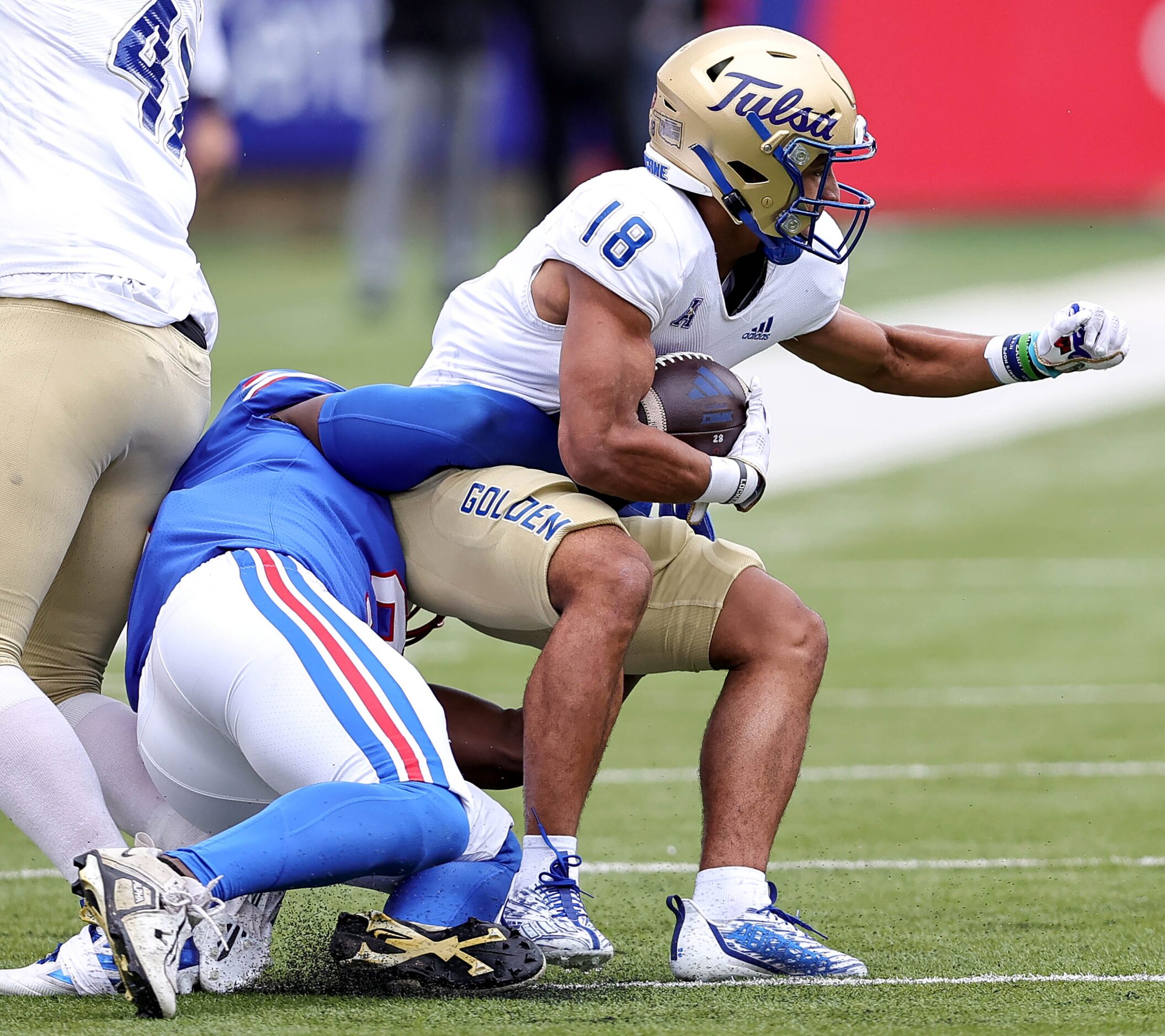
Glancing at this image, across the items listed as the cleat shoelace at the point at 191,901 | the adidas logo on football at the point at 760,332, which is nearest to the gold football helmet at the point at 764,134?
the adidas logo on football at the point at 760,332

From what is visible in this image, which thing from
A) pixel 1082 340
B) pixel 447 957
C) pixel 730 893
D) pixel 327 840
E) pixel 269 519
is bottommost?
pixel 447 957

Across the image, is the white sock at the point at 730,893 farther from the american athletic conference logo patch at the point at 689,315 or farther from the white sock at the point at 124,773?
the american athletic conference logo patch at the point at 689,315

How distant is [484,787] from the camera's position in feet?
13.3

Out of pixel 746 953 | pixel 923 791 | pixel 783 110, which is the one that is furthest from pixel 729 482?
pixel 923 791

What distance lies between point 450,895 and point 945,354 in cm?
Answer: 167

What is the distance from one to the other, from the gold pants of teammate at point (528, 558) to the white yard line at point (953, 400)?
6797 millimetres

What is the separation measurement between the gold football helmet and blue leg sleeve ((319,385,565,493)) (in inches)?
21.8

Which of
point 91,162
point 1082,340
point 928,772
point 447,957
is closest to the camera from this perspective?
point 447,957

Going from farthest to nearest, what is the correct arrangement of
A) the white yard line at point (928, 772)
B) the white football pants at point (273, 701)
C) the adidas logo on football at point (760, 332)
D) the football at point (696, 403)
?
the white yard line at point (928, 772), the adidas logo on football at point (760, 332), the football at point (696, 403), the white football pants at point (273, 701)

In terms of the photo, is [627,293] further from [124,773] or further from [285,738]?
[124,773]

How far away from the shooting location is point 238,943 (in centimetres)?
329

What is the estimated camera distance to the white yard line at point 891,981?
10.8 feet

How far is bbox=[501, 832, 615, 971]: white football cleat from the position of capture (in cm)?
329

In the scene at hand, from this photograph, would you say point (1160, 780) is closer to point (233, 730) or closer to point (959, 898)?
point (959, 898)
